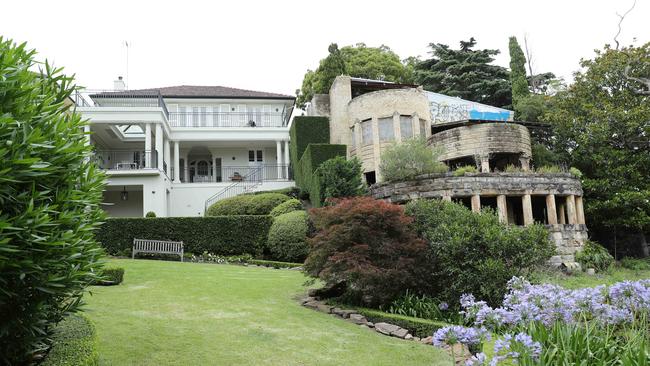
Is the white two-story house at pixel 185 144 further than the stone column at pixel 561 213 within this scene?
Yes

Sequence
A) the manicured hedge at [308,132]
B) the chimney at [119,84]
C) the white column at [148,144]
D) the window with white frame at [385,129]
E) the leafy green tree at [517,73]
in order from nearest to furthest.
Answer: the white column at [148,144] < the window with white frame at [385,129] < the manicured hedge at [308,132] < the chimney at [119,84] < the leafy green tree at [517,73]

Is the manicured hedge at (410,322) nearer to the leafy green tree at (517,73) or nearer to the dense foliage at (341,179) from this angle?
the dense foliage at (341,179)

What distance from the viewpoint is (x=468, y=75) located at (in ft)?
130

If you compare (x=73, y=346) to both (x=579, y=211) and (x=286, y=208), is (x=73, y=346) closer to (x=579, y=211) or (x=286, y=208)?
(x=286, y=208)

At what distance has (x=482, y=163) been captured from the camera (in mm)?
24266

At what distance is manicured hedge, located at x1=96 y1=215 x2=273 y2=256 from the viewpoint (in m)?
19.9

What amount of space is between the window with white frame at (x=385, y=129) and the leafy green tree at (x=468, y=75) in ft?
52.2

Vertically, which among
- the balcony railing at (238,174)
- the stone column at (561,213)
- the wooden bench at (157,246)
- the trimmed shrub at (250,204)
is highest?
the balcony railing at (238,174)

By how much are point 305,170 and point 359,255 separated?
585 inches

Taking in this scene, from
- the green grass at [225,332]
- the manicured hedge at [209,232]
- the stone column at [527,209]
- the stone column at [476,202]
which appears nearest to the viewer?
the green grass at [225,332]

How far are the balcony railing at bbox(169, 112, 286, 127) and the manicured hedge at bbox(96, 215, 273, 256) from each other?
12.6m

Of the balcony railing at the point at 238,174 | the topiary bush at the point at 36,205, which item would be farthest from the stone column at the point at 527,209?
the topiary bush at the point at 36,205

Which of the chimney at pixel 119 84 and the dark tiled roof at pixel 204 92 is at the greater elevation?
the chimney at pixel 119 84

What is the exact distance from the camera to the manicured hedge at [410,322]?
8164 millimetres
